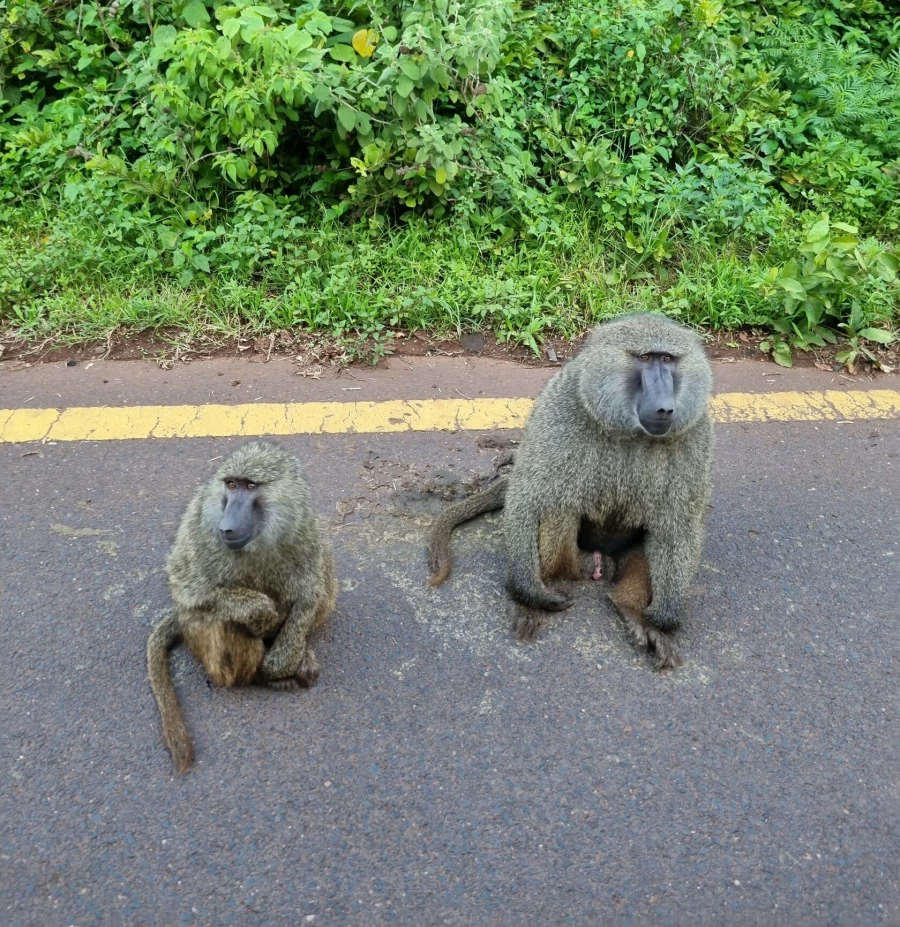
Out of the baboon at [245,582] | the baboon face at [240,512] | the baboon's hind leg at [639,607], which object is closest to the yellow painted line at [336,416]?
the baboon's hind leg at [639,607]

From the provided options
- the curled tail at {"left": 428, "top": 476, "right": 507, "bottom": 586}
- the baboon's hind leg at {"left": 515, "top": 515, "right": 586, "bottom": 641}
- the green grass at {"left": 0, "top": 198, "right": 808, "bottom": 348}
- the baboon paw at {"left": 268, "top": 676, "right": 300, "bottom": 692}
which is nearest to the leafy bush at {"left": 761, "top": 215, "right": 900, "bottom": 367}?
the green grass at {"left": 0, "top": 198, "right": 808, "bottom": 348}

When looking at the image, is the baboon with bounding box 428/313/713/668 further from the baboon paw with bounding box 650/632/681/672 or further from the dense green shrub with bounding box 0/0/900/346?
the dense green shrub with bounding box 0/0/900/346

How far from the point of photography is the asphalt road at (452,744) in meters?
1.88

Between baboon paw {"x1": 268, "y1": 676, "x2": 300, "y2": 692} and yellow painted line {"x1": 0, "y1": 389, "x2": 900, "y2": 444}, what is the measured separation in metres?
1.28

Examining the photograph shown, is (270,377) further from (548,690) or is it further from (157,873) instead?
(157,873)

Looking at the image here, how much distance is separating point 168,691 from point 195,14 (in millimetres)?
3568

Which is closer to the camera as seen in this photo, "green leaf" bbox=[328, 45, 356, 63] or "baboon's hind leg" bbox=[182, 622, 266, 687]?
"baboon's hind leg" bbox=[182, 622, 266, 687]

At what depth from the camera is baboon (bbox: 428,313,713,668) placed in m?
2.38

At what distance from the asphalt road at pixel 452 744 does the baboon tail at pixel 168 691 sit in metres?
0.04

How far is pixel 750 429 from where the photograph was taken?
352cm

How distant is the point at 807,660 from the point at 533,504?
922mm

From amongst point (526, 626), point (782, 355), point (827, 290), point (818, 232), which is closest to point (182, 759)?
point (526, 626)

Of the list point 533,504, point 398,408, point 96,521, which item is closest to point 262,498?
point 533,504

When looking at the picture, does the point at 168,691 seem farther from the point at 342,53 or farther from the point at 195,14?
the point at 195,14
